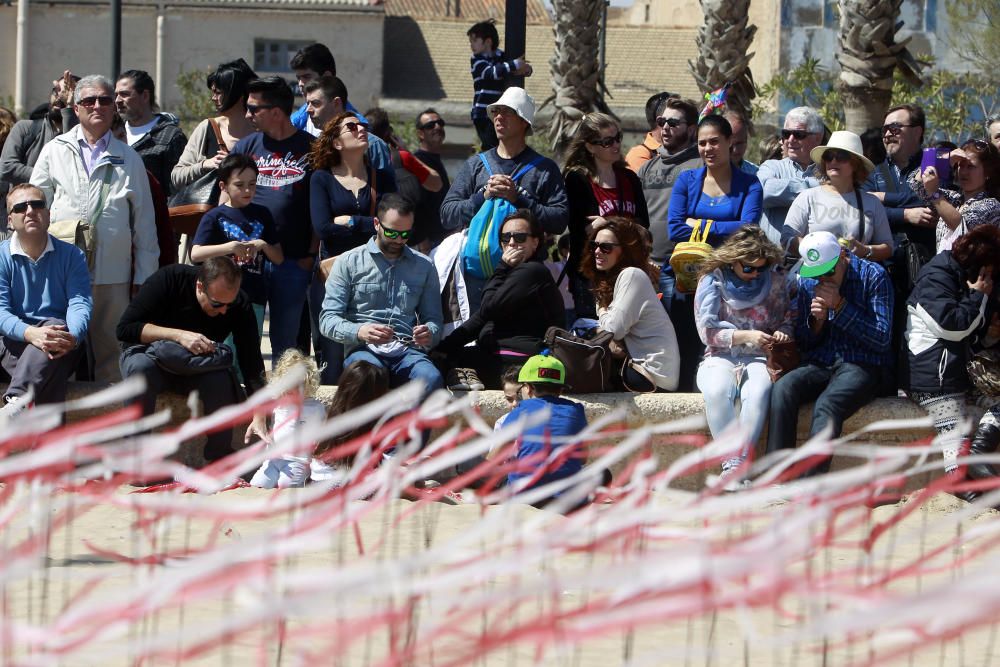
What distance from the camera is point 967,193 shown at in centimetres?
778

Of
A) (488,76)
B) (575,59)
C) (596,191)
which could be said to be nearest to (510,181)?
(596,191)

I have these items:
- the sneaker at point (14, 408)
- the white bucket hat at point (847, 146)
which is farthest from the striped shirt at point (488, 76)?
the sneaker at point (14, 408)

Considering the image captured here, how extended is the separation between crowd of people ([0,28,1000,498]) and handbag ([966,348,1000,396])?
0.24 ft

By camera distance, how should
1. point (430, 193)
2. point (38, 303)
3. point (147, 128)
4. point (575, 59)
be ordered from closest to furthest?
point (38, 303) < point (147, 128) < point (430, 193) < point (575, 59)

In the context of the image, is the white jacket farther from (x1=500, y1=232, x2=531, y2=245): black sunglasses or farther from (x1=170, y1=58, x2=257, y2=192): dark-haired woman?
(x1=500, y1=232, x2=531, y2=245): black sunglasses

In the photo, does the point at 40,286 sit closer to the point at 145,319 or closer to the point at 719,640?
the point at 145,319

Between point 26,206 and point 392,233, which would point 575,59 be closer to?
point 392,233

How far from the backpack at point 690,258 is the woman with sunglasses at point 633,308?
163 millimetres

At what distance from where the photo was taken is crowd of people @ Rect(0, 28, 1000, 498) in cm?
711

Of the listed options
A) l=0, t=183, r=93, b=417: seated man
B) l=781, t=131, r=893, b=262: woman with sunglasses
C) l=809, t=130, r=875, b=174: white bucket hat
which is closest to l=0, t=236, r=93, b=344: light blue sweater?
l=0, t=183, r=93, b=417: seated man

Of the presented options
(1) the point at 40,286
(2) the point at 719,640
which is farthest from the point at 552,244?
(2) the point at 719,640

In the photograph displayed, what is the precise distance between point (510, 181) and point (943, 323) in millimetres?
2318

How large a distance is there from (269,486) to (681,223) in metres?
2.62

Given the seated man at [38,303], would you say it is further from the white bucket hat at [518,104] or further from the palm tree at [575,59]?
the palm tree at [575,59]
